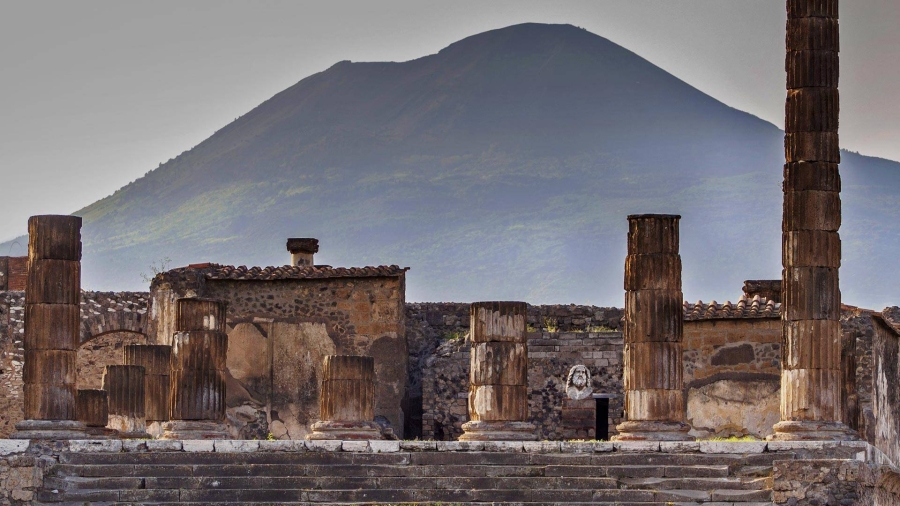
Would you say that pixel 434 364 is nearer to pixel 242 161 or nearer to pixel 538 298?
pixel 538 298

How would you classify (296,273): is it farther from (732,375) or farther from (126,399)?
(732,375)

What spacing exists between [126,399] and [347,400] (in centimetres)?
378

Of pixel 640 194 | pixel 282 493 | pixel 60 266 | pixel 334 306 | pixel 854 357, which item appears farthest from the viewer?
pixel 640 194

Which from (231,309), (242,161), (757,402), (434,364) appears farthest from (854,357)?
(242,161)

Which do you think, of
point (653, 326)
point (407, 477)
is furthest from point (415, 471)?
point (653, 326)

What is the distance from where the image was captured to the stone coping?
1009 inches

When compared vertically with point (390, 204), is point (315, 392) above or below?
below

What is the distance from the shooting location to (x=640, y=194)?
126562mm

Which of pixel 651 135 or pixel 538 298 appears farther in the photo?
pixel 651 135

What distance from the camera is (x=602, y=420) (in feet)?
117

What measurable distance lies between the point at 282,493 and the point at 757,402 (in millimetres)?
10979

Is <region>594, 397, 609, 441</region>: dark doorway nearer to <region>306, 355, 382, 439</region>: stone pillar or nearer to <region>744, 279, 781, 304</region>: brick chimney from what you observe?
<region>744, 279, 781, 304</region>: brick chimney

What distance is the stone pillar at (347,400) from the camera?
28.5 meters

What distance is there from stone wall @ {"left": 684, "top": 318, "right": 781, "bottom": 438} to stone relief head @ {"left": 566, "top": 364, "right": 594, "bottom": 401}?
8.68 ft
